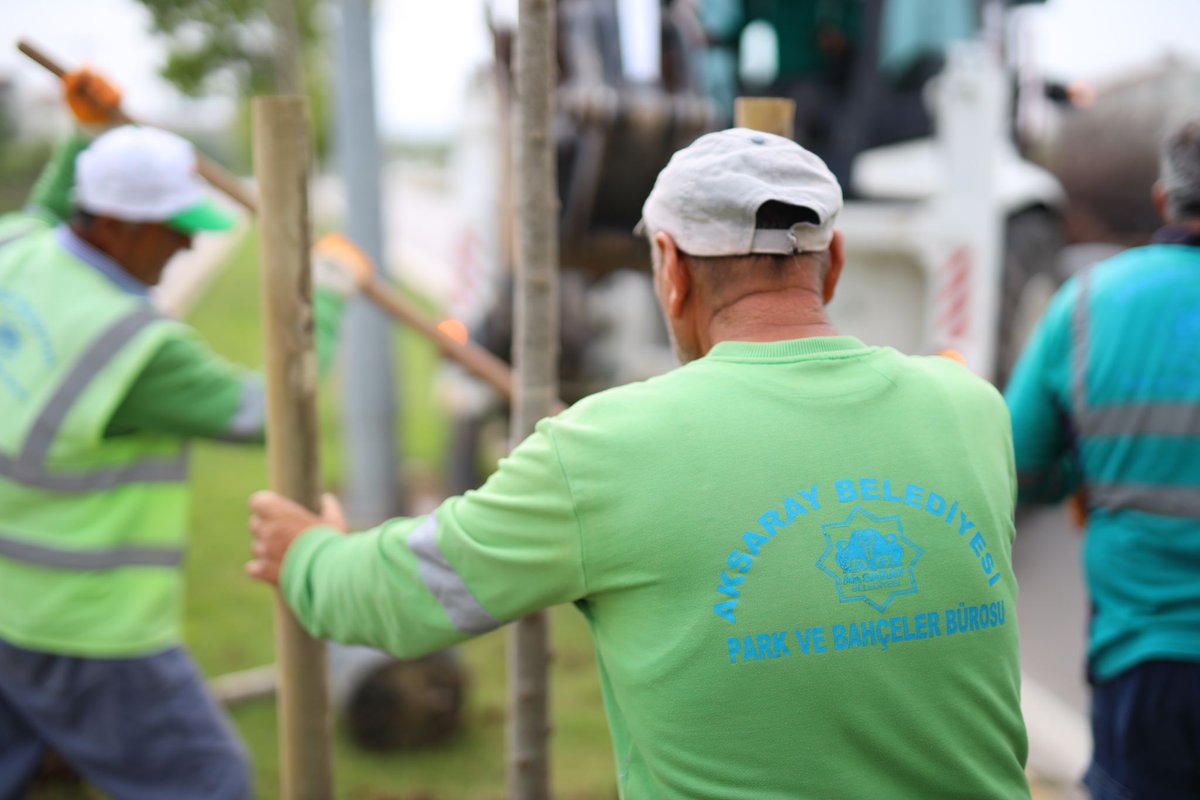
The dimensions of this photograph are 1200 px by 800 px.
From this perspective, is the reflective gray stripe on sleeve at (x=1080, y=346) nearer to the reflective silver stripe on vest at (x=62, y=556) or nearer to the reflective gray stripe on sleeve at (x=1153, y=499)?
the reflective gray stripe on sleeve at (x=1153, y=499)

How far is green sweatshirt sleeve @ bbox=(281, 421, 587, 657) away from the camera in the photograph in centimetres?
152

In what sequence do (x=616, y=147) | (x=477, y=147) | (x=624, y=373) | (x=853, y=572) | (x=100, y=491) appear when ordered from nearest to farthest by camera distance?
(x=853, y=572) < (x=100, y=491) < (x=616, y=147) < (x=477, y=147) < (x=624, y=373)

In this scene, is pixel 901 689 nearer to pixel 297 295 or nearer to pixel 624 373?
pixel 297 295

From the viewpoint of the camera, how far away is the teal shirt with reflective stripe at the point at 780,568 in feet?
4.78

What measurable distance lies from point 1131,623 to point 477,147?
430cm

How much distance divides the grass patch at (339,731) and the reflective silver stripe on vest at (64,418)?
1.42m

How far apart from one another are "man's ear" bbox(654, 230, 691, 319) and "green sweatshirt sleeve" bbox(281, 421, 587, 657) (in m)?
0.28

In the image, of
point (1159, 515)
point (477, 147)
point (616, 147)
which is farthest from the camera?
point (477, 147)

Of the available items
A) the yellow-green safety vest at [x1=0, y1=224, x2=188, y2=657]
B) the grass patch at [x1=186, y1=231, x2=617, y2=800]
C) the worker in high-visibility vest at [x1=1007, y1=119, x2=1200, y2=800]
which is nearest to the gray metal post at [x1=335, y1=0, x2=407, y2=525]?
the grass patch at [x1=186, y1=231, x2=617, y2=800]

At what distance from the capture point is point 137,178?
8.21ft

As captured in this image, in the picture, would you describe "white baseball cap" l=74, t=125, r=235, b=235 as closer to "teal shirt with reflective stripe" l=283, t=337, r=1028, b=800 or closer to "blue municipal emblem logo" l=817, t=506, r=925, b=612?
"teal shirt with reflective stripe" l=283, t=337, r=1028, b=800

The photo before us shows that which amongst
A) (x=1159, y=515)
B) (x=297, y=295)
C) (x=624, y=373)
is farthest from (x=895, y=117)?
(x=297, y=295)

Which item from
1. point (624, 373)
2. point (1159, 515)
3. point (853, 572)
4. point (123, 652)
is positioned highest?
point (853, 572)

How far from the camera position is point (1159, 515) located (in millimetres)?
2285
